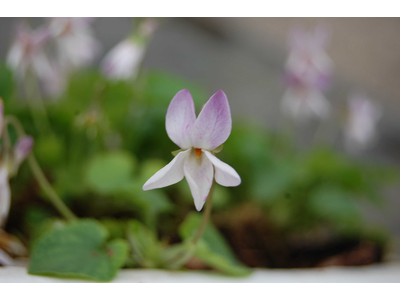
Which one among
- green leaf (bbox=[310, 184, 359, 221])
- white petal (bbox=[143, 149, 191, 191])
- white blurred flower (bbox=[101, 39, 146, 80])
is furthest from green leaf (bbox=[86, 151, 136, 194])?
green leaf (bbox=[310, 184, 359, 221])

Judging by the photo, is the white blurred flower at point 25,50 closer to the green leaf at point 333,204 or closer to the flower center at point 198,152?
the flower center at point 198,152

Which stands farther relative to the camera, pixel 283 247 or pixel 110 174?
pixel 283 247

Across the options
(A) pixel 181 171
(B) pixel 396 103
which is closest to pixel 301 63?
(A) pixel 181 171

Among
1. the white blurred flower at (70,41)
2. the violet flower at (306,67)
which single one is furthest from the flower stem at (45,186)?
the violet flower at (306,67)

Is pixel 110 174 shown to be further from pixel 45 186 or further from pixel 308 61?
pixel 308 61

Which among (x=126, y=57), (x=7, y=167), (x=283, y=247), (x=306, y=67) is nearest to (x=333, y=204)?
(x=283, y=247)
